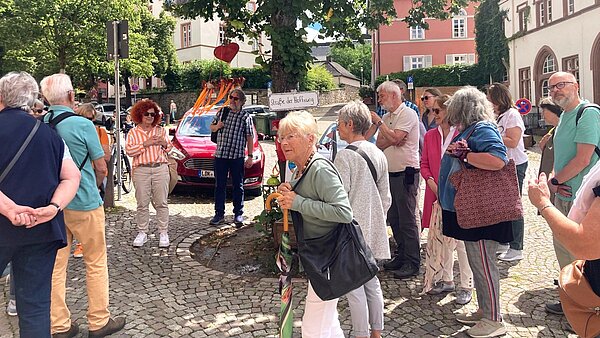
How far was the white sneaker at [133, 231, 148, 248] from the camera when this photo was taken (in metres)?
6.37

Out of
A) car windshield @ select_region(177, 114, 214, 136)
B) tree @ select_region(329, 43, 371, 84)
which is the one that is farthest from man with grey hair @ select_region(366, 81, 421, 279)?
tree @ select_region(329, 43, 371, 84)

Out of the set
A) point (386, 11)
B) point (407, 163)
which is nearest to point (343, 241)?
point (407, 163)

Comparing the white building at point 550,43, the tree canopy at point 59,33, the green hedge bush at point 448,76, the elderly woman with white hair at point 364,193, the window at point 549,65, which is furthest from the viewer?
the green hedge bush at point 448,76

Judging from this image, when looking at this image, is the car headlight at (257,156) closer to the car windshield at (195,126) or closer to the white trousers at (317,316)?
the car windshield at (195,126)

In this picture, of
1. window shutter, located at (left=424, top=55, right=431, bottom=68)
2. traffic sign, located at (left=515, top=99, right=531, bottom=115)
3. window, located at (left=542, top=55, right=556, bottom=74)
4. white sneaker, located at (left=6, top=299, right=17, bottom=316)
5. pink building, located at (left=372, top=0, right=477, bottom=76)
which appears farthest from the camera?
window shutter, located at (left=424, top=55, right=431, bottom=68)

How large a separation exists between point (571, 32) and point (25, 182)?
2878 centimetres

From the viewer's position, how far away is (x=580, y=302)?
227 centimetres

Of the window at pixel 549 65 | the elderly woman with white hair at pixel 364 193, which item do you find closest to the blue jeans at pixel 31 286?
the elderly woman with white hair at pixel 364 193

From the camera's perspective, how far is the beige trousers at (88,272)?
3.80 metres

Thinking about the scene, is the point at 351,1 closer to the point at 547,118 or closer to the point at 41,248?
the point at 547,118

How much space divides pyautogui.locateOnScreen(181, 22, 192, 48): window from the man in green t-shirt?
4994 centimetres

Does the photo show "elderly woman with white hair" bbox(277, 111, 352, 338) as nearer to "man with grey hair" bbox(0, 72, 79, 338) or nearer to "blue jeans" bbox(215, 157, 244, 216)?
"man with grey hair" bbox(0, 72, 79, 338)

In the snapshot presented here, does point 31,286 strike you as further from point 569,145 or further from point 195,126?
point 195,126

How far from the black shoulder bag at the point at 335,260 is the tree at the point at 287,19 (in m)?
3.04
